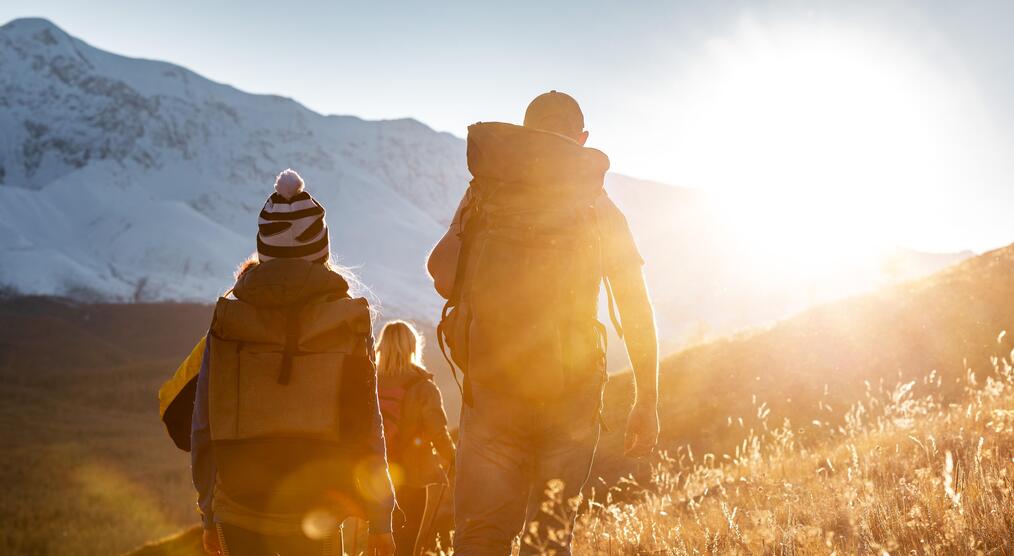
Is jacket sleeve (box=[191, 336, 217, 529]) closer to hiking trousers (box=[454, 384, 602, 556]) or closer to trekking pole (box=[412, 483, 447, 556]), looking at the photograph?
hiking trousers (box=[454, 384, 602, 556])

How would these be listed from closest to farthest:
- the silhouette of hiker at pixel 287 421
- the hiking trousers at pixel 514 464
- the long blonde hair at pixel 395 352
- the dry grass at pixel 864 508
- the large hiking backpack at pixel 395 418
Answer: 1. the hiking trousers at pixel 514 464
2. the dry grass at pixel 864 508
3. the silhouette of hiker at pixel 287 421
4. the large hiking backpack at pixel 395 418
5. the long blonde hair at pixel 395 352

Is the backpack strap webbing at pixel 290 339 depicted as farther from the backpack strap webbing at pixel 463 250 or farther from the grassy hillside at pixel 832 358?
the grassy hillside at pixel 832 358

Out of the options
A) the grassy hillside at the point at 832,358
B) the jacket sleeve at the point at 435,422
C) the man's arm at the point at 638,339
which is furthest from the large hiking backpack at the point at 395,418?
the grassy hillside at the point at 832,358

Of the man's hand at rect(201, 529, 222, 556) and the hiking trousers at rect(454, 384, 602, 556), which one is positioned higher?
the hiking trousers at rect(454, 384, 602, 556)

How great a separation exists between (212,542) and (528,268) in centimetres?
178

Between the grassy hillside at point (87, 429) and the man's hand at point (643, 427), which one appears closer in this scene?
the man's hand at point (643, 427)

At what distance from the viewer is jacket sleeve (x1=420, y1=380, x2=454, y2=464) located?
5.03 m

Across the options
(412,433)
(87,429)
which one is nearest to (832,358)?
(412,433)

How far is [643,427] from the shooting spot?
2.48m

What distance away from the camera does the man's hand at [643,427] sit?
2.47 metres

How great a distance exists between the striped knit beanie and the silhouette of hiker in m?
0.18

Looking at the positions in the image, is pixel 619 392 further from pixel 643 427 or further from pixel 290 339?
pixel 290 339

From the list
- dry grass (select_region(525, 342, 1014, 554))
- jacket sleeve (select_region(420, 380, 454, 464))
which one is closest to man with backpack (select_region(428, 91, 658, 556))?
dry grass (select_region(525, 342, 1014, 554))

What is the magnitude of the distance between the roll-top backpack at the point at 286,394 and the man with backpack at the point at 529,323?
56 centimetres
